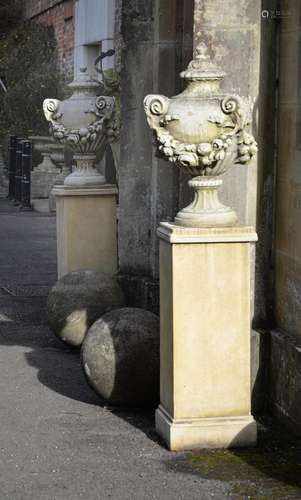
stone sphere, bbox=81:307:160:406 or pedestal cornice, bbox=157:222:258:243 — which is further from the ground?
pedestal cornice, bbox=157:222:258:243

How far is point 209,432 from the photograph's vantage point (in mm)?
6004

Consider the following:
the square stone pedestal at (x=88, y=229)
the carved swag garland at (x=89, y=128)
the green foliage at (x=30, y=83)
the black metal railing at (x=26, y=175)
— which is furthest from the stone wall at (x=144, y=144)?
the green foliage at (x=30, y=83)

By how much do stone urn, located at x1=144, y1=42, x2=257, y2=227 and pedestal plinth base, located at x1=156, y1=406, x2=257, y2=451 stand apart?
98 centimetres

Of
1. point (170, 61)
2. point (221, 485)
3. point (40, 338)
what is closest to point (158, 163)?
point (170, 61)

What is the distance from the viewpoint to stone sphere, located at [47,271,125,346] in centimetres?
830

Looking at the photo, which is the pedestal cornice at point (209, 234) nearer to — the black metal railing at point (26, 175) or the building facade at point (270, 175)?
the building facade at point (270, 175)

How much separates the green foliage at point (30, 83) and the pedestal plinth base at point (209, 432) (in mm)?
17821

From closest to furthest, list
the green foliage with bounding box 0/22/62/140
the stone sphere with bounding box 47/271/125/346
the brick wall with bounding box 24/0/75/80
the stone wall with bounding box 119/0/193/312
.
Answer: the stone sphere with bounding box 47/271/125/346, the stone wall with bounding box 119/0/193/312, the brick wall with bounding box 24/0/75/80, the green foliage with bounding box 0/22/62/140

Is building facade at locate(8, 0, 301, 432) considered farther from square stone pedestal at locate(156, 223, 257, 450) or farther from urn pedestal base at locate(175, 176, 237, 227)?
urn pedestal base at locate(175, 176, 237, 227)

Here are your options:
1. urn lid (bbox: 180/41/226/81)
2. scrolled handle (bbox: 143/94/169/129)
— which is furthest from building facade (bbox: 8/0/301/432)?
scrolled handle (bbox: 143/94/169/129)

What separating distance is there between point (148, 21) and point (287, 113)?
252 centimetres

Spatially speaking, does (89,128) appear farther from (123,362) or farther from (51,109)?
(123,362)

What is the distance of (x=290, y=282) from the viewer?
6.54 meters

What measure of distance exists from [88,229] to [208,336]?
3.54 meters
